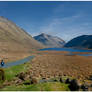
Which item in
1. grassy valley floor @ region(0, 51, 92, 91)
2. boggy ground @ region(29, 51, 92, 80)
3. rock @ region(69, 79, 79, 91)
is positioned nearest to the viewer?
rock @ region(69, 79, 79, 91)

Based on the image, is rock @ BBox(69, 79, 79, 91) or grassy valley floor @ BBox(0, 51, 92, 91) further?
grassy valley floor @ BBox(0, 51, 92, 91)

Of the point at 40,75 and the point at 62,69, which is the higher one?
the point at 62,69

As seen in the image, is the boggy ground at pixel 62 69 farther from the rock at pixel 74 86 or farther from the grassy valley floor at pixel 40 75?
the rock at pixel 74 86

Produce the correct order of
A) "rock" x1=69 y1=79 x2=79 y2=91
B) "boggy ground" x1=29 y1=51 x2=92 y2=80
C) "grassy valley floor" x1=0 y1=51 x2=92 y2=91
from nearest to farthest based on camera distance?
1. "rock" x1=69 y1=79 x2=79 y2=91
2. "grassy valley floor" x1=0 y1=51 x2=92 y2=91
3. "boggy ground" x1=29 y1=51 x2=92 y2=80

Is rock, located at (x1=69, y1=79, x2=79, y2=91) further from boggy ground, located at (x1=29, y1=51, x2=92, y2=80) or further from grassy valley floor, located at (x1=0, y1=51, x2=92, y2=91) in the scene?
boggy ground, located at (x1=29, y1=51, x2=92, y2=80)

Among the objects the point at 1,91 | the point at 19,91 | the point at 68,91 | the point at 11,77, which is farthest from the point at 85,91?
the point at 11,77

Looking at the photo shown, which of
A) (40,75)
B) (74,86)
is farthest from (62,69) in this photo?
(74,86)

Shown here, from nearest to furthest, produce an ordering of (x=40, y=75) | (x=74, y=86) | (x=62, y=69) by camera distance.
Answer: (x=74, y=86) → (x=40, y=75) → (x=62, y=69)

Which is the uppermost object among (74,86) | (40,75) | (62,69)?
(62,69)

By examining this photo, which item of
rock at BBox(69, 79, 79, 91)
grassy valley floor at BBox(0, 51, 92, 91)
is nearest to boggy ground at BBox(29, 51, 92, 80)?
grassy valley floor at BBox(0, 51, 92, 91)

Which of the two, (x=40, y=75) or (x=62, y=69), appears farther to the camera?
(x=62, y=69)

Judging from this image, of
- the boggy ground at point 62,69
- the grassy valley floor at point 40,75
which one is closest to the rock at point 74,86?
the grassy valley floor at point 40,75

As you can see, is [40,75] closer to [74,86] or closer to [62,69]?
[62,69]

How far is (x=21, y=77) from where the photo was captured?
30.0m
